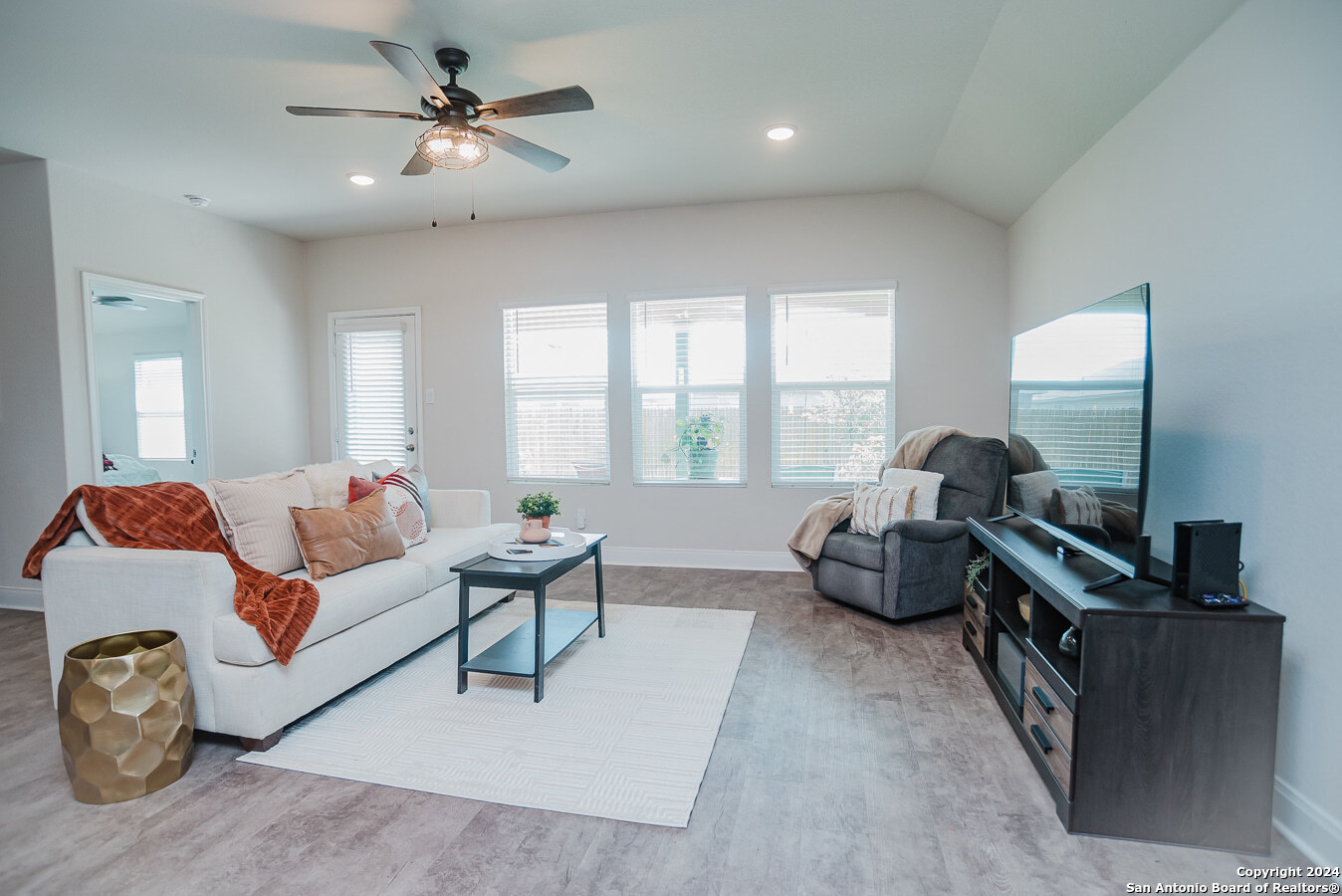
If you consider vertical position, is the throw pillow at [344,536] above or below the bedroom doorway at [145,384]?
below

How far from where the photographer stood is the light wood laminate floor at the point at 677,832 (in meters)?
1.55

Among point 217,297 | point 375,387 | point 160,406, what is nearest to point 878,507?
point 375,387

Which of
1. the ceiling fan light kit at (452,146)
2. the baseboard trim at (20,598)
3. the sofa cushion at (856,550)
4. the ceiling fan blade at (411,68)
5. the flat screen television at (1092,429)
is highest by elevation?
the ceiling fan blade at (411,68)

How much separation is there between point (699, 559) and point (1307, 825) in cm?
346

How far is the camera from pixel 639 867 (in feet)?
5.24

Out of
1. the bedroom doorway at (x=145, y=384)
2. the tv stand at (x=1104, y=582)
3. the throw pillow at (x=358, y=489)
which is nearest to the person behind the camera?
the tv stand at (x=1104, y=582)

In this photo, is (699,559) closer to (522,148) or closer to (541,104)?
(522,148)

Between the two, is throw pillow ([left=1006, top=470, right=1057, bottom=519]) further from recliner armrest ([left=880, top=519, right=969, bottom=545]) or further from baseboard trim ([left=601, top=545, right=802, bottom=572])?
baseboard trim ([left=601, top=545, right=802, bottom=572])

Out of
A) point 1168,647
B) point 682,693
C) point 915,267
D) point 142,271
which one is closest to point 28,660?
point 142,271

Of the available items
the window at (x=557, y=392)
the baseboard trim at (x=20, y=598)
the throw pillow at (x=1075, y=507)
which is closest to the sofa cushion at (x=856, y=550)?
the throw pillow at (x=1075, y=507)

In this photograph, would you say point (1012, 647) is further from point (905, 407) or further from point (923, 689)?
point (905, 407)

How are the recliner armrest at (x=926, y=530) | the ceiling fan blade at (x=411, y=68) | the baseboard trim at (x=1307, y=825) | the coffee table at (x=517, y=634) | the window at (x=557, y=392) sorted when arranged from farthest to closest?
1. the window at (x=557, y=392)
2. the recliner armrest at (x=926, y=530)
3. the coffee table at (x=517, y=634)
4. the ceiling fan blade at (x=411, y=68)
5. the baseboard trim at (x=1307, y=825)

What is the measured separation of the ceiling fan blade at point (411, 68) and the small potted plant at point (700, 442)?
2.71 m

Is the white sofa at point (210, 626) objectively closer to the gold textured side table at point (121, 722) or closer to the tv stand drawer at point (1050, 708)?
the gold textured side table at point (121, 722)
